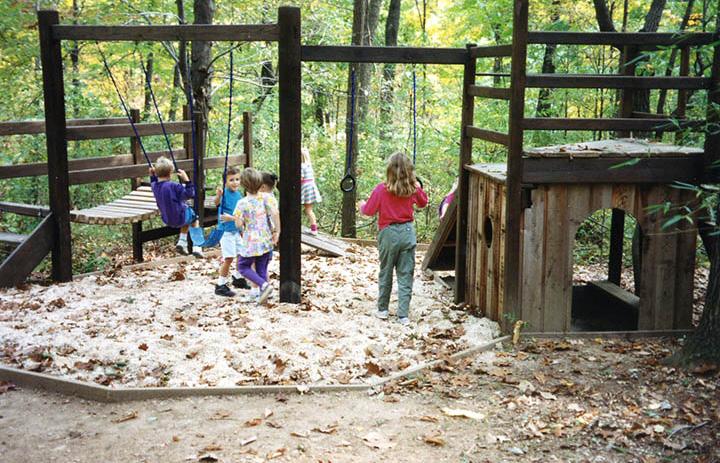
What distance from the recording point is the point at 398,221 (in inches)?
328

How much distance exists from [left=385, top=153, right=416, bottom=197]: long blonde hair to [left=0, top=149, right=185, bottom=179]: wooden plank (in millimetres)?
5243

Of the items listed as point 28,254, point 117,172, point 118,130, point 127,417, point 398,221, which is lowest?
point 127,417

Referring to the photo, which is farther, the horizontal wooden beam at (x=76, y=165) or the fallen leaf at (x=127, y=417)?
the horizontal wooden beam at (x=76, y=165)

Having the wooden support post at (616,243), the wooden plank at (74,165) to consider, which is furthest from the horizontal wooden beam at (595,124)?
the wooden plank at (74,165)

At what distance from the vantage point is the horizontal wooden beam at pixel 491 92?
774 cm

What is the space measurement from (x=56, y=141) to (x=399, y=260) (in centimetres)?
499

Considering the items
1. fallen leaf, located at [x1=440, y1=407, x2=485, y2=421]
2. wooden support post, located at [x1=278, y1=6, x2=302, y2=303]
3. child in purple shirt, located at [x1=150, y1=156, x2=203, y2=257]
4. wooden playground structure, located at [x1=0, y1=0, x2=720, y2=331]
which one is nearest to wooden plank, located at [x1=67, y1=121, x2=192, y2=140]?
child in purple shirt, located at [x1=150, y1=156, x2=203, y2=257]

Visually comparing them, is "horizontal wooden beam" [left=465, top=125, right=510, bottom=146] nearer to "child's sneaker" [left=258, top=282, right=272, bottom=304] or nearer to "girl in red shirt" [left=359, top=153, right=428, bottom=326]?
"girl in red shirt" [left=359, top=153, right=428, bottom=326]

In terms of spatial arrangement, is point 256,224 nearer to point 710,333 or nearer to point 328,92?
point 710,333

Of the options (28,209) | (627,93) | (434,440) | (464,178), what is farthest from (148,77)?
(434,440)

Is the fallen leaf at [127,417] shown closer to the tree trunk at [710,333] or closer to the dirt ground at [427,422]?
the dirt ground at [427,422]

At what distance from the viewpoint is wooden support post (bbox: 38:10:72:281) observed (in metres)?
9.77

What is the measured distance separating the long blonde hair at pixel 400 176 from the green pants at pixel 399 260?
1.29ft

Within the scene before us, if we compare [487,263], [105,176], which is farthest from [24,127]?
[487,263]
